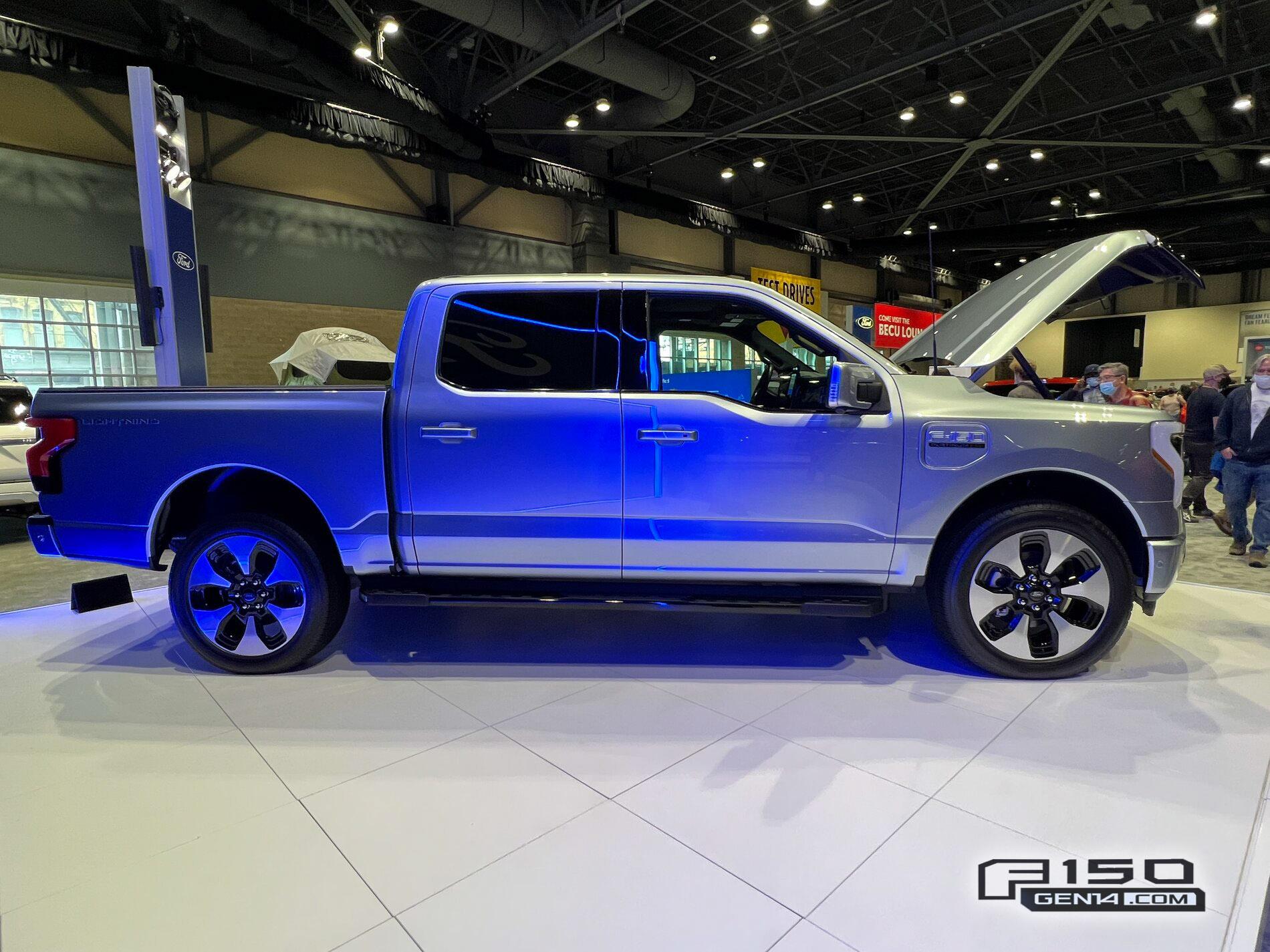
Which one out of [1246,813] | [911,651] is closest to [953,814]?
[1246,813]

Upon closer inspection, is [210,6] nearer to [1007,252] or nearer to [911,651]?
[911,651]

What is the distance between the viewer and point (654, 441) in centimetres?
284

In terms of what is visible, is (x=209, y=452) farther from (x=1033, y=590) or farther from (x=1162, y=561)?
(x=1162, y=561)

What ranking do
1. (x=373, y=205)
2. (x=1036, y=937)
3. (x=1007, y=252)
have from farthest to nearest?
(x=1007, y=252)
(x=373, y=205)
(x=1036, y=937)

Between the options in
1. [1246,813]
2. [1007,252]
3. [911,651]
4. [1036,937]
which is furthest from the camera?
[1007,252]

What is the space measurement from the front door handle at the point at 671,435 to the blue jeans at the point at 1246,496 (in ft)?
16.7

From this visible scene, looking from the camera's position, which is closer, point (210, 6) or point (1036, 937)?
point (1036, 937)

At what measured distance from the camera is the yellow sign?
15953 millimetres

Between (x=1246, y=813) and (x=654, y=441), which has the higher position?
(x=654, y=441)

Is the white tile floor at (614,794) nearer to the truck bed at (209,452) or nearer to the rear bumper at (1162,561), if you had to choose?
the rear bumper at (1162,561)

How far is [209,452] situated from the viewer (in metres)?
2.94

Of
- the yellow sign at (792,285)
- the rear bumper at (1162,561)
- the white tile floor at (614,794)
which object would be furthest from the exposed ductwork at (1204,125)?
A: the white tile floor at (614,794)

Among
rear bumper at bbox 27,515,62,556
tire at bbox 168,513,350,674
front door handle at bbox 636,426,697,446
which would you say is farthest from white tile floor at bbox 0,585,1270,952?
front door handle at bbox 636,426,697,446

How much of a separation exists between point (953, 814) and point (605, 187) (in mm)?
12619
